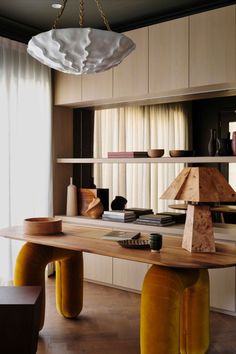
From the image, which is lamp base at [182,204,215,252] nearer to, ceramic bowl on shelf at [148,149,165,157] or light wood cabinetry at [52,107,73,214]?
ceramic bowl on shelf at [148,149,165,157]

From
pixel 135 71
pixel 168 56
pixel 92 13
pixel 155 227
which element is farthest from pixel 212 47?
pixel 155 227

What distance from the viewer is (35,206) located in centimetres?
435

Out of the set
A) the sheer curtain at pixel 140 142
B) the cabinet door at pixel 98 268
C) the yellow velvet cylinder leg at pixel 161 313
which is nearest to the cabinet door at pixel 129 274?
the cabinet door at pixel 98 268

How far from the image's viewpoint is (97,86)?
4.11 m

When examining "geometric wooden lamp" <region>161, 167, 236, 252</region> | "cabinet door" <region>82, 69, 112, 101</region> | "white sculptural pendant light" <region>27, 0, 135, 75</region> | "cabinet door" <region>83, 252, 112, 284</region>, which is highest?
"cabinet door" <region>82, 69, 112, 101</region>

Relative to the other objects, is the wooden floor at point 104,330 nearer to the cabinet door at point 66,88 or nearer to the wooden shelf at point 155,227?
the wooden shelf at point 155,227

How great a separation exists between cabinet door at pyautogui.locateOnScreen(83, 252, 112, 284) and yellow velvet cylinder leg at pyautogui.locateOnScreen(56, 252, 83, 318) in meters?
0.83

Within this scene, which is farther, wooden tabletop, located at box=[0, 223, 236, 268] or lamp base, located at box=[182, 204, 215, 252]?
lamp base, located at box=[182, 204, 215, 252]

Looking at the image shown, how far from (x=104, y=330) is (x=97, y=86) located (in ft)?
7.68

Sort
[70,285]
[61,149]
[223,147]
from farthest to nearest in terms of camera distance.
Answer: [61,149]
[223,147]
[70,285]

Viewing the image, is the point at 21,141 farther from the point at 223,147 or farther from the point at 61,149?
the point at 223,147

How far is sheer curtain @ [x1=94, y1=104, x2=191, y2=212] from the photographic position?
397 cm

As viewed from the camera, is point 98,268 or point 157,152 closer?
point 157,152

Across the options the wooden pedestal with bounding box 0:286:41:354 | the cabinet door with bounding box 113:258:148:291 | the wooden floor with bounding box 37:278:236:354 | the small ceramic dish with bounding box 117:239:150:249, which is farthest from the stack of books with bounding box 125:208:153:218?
the wooden pedestal with bounding box 0:286:41:354
